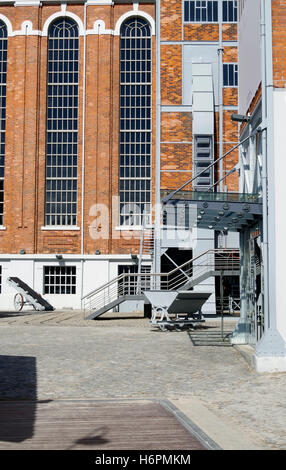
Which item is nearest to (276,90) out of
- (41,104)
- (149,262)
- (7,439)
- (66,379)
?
(66,379)

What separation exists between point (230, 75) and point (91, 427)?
27277mm

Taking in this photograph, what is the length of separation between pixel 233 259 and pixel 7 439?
1985 centimetres

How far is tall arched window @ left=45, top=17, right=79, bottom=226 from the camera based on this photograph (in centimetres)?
3291

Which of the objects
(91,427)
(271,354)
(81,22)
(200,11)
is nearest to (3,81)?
(81,22)

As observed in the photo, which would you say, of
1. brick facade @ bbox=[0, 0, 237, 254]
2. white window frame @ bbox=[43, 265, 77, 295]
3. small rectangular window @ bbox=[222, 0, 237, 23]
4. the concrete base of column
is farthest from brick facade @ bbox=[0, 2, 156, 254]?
the concrete base of column

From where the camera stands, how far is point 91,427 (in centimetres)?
602

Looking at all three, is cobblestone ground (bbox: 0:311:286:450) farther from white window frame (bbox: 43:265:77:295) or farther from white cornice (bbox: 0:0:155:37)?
white cornice (bbox: 0:0:155:37)

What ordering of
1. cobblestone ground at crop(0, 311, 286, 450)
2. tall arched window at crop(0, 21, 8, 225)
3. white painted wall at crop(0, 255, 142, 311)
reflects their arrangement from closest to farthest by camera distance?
cobblestone ground at crop(0, 311, 286, 450) → white painted wall at crop(0, 255, 142, 311) → tall arched window at crop(0, 21, 8, 225)

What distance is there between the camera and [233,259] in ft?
80.9

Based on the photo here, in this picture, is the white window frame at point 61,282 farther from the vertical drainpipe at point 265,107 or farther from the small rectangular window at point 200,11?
the vertical drainpipe at point 265,107

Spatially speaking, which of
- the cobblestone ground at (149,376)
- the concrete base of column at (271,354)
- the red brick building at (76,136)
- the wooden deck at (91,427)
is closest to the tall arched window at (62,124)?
the red brick building at (76,136)

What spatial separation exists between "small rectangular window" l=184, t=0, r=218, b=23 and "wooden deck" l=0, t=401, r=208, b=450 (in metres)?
26.3
